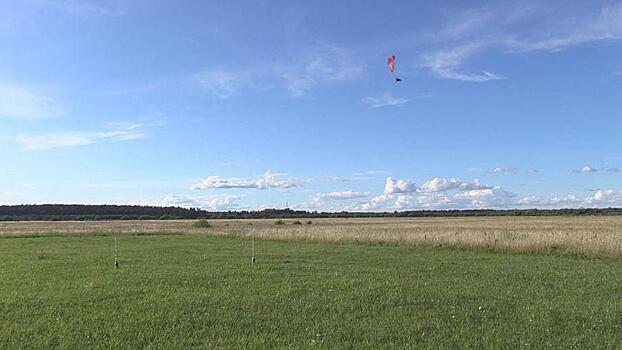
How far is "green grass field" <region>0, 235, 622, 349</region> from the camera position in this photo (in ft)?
32.9

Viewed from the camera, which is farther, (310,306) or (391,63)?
(391,63)

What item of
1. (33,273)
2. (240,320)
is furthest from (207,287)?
(33,273)

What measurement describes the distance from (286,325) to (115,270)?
37.9ft

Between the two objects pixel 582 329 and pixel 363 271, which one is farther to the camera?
pixel 363 271

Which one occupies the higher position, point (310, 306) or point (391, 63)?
point (391, 63)

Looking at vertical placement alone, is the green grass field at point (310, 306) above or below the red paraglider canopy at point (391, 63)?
below

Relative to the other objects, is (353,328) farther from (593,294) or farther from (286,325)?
(593,294)

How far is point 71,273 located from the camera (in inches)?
773

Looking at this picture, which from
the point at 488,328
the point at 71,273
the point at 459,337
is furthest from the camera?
the point at 71,273

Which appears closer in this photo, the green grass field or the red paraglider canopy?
the green grass field

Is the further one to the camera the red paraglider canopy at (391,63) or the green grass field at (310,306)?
the red paraglider canopy at (391,63)

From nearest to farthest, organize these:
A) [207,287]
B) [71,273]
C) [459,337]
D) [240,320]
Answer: [459,337]
[240,320]
[207,287]
[71,273]

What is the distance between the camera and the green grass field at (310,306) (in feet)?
32.9

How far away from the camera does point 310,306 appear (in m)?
12.9
